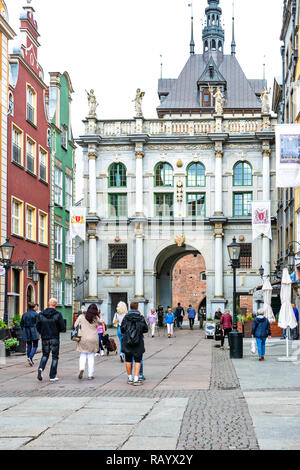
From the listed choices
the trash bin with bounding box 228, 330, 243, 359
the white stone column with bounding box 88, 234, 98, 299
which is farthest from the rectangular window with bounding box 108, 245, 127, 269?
the trash bin with bounding box 228, 330, 243, 359

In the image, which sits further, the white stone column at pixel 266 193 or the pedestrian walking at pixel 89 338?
the white stone column at pixel 266 193

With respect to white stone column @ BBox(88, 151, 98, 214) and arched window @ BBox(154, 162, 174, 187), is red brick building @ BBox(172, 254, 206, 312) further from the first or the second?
white stone column @ BBox(88, 151, 98, 214)

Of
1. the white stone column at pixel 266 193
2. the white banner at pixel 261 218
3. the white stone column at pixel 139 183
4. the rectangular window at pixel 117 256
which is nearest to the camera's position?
the white banner at pixel 261 218

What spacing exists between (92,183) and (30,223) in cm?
1624

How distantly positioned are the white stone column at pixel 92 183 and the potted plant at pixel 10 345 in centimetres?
2903

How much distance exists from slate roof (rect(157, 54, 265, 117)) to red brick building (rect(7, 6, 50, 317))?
42636 millimetres

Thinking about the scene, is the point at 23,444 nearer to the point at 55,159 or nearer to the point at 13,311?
the point at 13,311

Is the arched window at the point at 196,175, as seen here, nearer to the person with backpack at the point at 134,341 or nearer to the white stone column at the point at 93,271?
the white stone column at the point at 93,271

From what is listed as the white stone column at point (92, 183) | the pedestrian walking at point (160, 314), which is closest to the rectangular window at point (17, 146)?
the white stone column at point (92, 183)

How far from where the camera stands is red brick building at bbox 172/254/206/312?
77.1 metres

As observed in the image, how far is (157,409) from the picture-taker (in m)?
11.5

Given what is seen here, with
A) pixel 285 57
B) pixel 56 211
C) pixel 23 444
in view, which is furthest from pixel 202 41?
pixel 23 444

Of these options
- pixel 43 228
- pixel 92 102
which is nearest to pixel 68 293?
pixel 43 228

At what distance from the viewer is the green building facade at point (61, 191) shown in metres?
42.2
